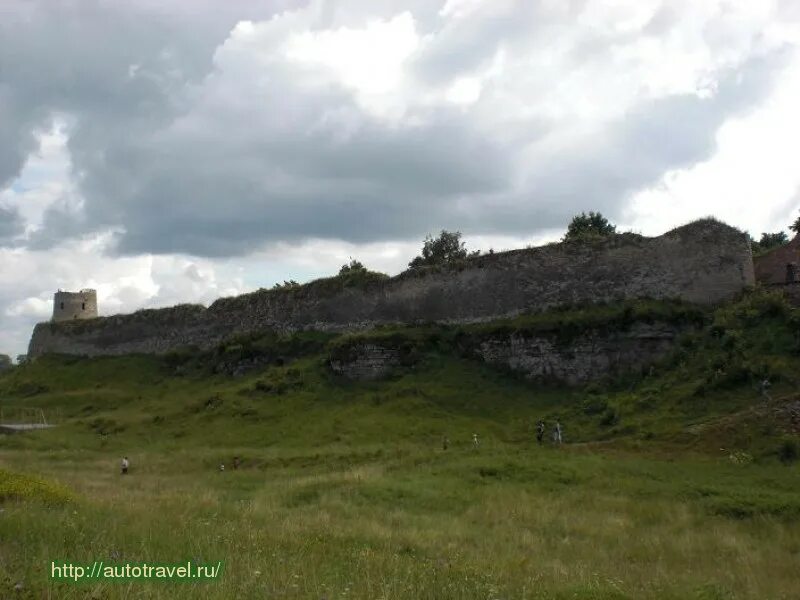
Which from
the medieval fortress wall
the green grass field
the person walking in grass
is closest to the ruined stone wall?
the medieval fortress wall

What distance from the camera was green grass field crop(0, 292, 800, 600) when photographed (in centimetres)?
717

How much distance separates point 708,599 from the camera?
7414 millimetres

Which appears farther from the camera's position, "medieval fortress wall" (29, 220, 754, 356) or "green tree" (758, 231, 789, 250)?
"green tree" (758, 231, 789, 250)

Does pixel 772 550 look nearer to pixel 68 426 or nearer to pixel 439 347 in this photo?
pixel 439 347

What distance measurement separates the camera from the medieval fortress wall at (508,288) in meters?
23.6

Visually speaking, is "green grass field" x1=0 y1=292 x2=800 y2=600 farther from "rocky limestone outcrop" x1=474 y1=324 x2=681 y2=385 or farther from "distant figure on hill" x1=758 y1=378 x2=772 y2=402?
"rocky limestone outcrop" x1=474 y1=324 x2=681 y2=385

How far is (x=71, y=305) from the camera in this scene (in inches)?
2012

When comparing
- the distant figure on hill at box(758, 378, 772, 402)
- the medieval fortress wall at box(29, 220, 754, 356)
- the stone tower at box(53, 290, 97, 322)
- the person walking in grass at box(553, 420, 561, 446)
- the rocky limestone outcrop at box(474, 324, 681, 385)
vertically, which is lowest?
the person walking in grass at box(553, 420, 561, 446)

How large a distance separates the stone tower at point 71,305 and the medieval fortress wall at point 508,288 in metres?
14.9

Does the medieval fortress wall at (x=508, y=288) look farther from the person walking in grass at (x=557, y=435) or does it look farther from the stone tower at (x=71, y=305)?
the stone tower at (x=71, y=305)

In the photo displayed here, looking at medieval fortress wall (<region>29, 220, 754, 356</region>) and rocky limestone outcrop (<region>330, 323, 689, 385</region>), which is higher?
medieval fortress wall (<region>29, 220, 754, 356</region>)

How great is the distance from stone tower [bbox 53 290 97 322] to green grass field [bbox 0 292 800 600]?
22732 mm

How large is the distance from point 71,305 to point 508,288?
36.6m

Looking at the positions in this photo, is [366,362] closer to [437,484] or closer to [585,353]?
[585,353]
